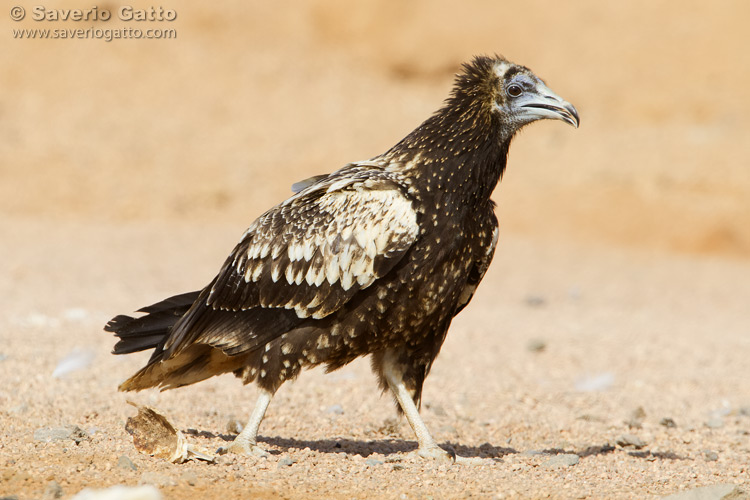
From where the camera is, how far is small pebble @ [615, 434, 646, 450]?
741 centimetres

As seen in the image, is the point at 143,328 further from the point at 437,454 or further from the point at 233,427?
the point at 437,454

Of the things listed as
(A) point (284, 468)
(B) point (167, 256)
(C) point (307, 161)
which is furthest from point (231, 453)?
(C) point (307, 161)

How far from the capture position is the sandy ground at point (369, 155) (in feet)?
21.5

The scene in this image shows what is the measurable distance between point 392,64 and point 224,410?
75.4 ft

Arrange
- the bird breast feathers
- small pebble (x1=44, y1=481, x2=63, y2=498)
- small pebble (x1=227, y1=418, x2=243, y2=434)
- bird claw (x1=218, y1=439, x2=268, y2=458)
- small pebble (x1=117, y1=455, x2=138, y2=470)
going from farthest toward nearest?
small pebble (x1=227, y1=418, x2=243, y2=434)
bird claw (x1=218, y1=439, x2=268, y2=458)
the bird breast feathers
small pebble (x1=117, y1=455, x2=138, y2=470)
small pebble (x1=44, y1=481, x2=63, y2=498)

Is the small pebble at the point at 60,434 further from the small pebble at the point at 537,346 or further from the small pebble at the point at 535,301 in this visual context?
the small pebble at the point at 535,301

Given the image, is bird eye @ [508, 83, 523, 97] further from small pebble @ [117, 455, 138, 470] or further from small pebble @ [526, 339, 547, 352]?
small pebble @ [526, 339, 547, 352]

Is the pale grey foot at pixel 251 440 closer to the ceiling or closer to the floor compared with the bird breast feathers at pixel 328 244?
closer to the floor

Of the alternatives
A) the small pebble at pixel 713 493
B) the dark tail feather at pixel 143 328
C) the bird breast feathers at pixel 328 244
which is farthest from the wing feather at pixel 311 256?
the small pebble at pixel 713 493

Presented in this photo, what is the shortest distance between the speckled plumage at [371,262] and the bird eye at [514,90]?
12 millimetres

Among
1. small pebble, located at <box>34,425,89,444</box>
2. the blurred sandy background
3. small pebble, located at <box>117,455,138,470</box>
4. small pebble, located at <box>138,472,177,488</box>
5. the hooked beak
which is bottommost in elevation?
small pebble, located at <box>138,472,177,488</box>

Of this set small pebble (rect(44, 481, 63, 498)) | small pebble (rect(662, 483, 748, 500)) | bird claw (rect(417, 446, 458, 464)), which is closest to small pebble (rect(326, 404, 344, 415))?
bird claw (rect(417, 446, 458, 464))

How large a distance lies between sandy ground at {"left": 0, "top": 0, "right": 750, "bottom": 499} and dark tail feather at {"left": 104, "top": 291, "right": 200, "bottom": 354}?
536 millimetres

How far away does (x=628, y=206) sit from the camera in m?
21.2
